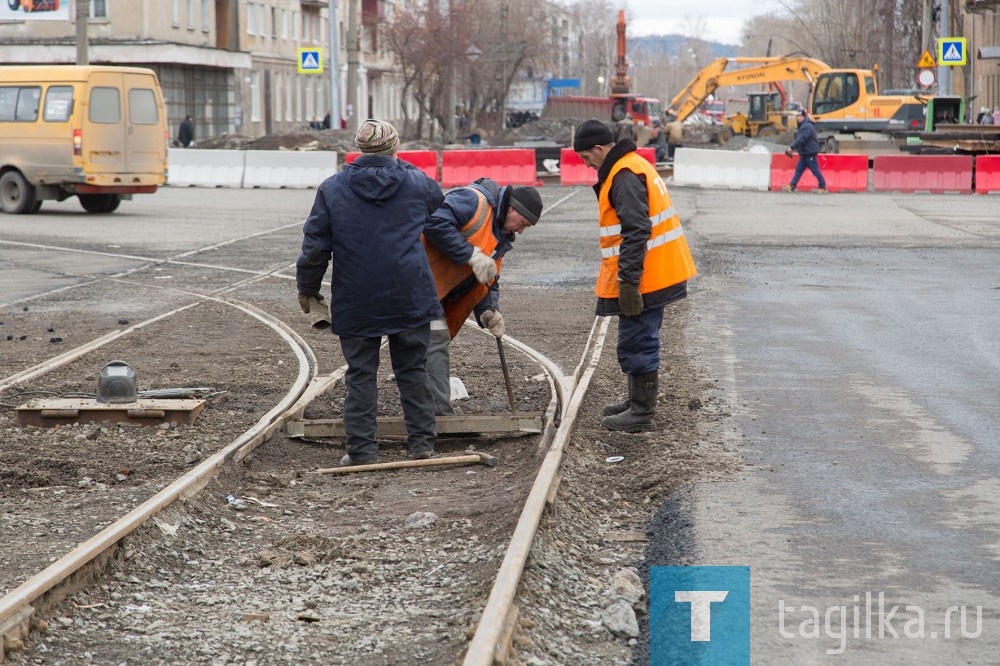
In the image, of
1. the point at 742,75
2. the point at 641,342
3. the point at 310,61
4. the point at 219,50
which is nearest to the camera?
the point at 641,342

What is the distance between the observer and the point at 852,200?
89.5 feet

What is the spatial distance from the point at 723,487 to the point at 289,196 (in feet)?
78.2

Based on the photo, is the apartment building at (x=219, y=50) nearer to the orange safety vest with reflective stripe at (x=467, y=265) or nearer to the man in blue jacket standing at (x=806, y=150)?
the man in blue jacket standing at (x=806, y=150)

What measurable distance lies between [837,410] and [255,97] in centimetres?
5655

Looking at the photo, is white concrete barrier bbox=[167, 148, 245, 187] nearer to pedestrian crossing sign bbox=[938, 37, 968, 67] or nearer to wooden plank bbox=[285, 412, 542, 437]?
pedestrian crossing sign bbox=[938, 37, 968, 67]

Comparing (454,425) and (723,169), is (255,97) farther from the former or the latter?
(454,425)

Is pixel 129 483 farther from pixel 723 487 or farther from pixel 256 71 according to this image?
pixel 256 71

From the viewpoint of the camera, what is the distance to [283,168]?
3216 cm

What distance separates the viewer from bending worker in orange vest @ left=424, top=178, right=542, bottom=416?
7.15m

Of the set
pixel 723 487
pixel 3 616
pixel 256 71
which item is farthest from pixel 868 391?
pixel 256 71

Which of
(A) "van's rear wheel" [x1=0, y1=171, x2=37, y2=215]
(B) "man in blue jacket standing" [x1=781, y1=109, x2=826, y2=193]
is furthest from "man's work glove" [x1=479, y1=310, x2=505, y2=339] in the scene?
(B) "man in blue jacket standing" [x1=781, y1=109, x2=826, y2=193]

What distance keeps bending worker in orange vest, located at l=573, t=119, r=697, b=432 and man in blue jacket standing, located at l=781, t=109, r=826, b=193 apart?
Answer: 21068 mm

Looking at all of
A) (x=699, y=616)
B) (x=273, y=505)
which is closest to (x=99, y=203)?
(x=273, y=505)

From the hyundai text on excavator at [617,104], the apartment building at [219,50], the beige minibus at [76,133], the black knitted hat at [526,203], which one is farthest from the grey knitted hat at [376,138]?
the hyundai text on excavator at [617,104]
